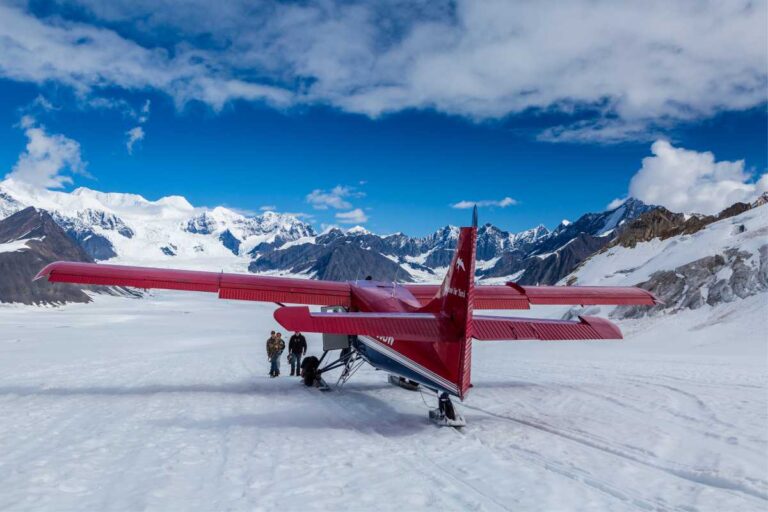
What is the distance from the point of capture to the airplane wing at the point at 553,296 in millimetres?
16172

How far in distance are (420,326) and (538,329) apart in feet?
8.60

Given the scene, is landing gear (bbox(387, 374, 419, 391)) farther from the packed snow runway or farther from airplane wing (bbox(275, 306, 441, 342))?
airplane wing (bbox(275, 306, 441, 342))

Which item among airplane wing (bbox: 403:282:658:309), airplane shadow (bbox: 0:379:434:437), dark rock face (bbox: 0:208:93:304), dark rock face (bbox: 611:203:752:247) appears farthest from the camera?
dark rock face (bbox: 0:208:93:304)

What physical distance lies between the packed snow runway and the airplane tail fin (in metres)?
1.29

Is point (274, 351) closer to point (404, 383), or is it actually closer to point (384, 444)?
point (404, 383)

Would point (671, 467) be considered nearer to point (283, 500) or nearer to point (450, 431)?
point (450, 431)

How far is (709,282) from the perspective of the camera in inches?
1313

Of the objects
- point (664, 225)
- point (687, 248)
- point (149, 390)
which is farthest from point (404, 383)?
point (664, 225)

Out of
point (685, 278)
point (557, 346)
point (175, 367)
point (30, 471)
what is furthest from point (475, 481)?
point (685, 278)

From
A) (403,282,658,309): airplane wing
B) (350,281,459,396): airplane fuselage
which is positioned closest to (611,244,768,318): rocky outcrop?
(403,282,658,309): airplane wing

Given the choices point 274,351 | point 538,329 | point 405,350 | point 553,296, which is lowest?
point 274,351

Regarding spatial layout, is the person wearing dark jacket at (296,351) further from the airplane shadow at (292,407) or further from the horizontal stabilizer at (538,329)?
the horizontal stabilizer at (538,329)

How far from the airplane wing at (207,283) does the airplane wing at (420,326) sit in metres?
6.12

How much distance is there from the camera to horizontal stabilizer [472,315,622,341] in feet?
32.1
